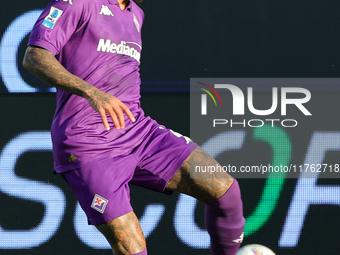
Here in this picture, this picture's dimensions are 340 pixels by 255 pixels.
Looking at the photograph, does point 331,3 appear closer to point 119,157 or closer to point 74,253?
point 119,157

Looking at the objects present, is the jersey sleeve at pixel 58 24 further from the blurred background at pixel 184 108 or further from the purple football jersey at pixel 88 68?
the blurred background at pixel 184 108

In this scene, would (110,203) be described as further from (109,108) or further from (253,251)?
(253,251)

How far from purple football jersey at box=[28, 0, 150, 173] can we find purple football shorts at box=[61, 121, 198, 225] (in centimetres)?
4

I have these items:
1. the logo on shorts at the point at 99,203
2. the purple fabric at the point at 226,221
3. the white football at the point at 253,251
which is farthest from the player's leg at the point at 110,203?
the white football at the point at 253,251

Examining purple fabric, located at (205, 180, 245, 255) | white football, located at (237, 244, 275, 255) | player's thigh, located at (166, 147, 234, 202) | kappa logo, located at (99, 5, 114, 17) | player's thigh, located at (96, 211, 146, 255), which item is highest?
kappa logo, located at (99, 5, 114, 17)

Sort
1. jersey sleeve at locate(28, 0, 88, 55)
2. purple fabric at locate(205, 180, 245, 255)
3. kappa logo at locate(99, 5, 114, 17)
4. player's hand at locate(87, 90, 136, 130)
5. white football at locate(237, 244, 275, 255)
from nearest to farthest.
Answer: player's hand at locate(87, 90, 136, 130), jersey sleeve at locate(28, 0, 88, 55), kappa logo at locate(99, 5, 114, 17), purple fabric at locate(205, 180, 245, 255), white football at locate(237, 244, 275, 255)

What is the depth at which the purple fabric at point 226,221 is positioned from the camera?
2.89 m

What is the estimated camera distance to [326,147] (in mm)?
3900

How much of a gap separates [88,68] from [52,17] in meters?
0.26

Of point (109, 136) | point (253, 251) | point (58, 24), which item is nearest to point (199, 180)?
point (109, 136)

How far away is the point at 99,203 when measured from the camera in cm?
259

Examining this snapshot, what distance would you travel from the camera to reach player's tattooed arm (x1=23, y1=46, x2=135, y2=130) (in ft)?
7.63

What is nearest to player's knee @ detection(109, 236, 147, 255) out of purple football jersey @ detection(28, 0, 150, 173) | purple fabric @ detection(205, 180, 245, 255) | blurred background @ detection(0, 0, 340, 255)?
purple football jersey @ detection(28, 0, 150, 173)

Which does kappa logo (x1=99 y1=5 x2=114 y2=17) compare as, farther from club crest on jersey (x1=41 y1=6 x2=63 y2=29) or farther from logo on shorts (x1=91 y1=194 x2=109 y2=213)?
logo on shorts (x1=91 y1=194 x2=109 y2=213)
